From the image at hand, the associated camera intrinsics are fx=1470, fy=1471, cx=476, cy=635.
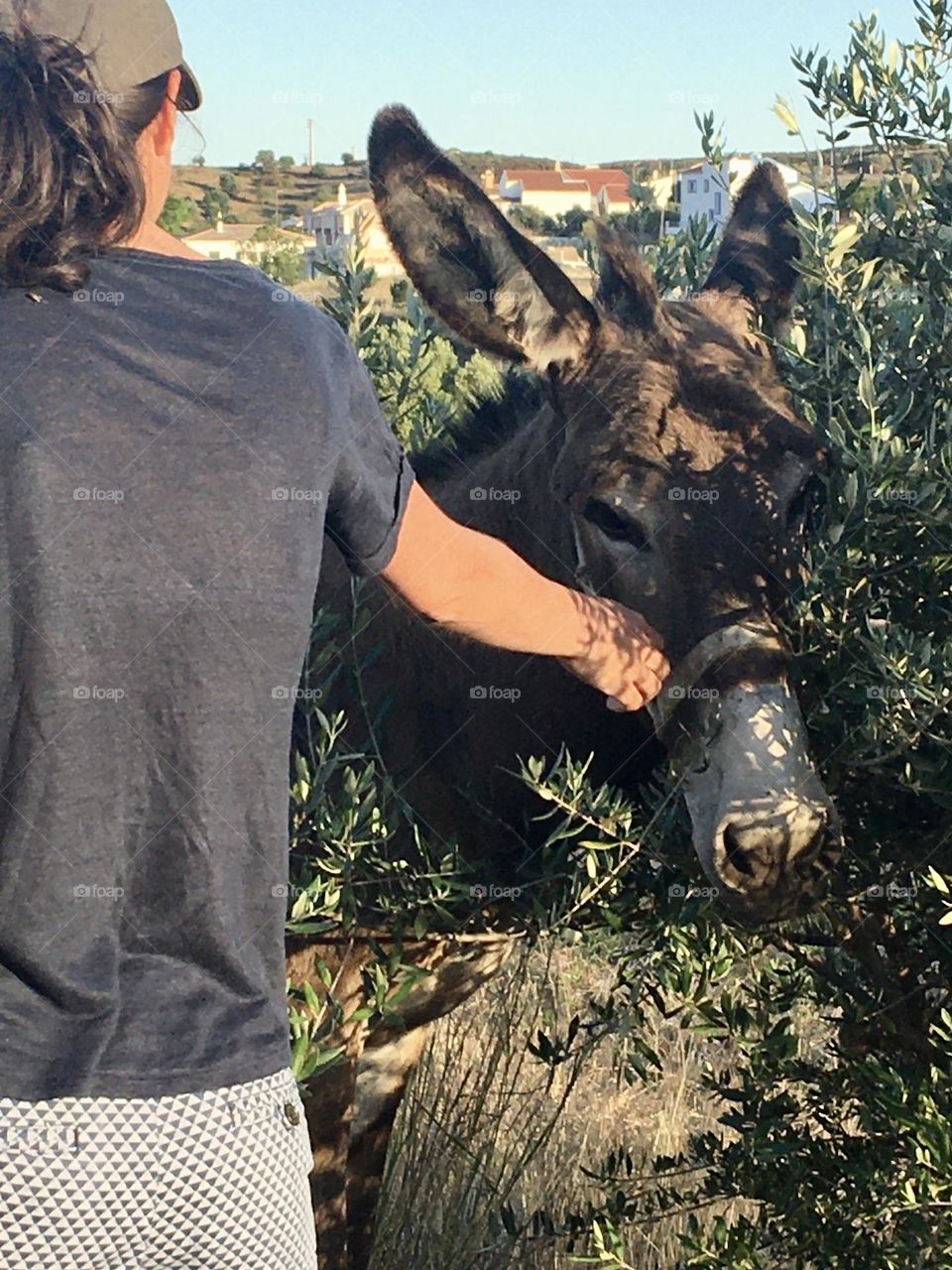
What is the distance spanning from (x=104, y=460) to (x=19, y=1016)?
2.22 feet

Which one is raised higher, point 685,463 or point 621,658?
point 685,463

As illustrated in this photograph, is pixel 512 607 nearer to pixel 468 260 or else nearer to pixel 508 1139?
pixel 468 260

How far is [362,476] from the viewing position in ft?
6.51

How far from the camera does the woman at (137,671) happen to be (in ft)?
5.75

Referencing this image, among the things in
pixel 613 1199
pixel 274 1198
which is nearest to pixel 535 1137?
pixel 613 1199

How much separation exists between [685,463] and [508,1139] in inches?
116

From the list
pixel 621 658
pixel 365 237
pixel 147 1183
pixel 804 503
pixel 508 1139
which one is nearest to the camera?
pixel 147 1183

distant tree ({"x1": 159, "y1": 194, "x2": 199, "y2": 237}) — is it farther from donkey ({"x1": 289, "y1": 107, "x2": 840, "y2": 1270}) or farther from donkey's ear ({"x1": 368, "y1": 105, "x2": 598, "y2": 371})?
donkey ({"x1": 289, "y1": 107, "x2": 840, "y2": 1270})

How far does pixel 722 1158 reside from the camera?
3.20 meters

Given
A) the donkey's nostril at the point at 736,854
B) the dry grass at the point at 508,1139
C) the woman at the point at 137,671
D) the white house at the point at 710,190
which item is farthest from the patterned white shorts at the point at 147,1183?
the white house at the point at 710,190

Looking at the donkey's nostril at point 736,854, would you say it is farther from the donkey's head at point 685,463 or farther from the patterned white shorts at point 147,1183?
the patterned white shorts at point 147,1183

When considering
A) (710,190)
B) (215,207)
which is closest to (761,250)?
(710,190)

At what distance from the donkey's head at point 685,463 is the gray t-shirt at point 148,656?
37.3 inches

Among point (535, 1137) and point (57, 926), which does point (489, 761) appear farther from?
point (535, 1137)
